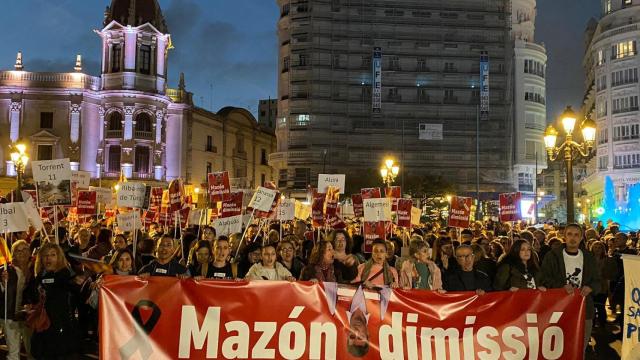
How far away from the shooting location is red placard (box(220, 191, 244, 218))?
1422cm

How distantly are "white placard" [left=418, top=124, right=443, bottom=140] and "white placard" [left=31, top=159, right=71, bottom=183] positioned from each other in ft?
172

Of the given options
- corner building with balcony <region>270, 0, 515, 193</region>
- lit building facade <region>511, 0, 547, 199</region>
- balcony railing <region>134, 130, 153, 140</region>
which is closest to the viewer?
balcony railing <region>134, 130, 153, 140</region>

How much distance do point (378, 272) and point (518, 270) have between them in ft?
5.86

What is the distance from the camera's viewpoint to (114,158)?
5397 cm

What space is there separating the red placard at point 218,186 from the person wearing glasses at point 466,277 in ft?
25.2

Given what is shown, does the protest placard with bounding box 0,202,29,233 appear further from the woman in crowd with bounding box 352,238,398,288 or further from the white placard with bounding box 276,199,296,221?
the white placard with bounding box 276,199,296,221

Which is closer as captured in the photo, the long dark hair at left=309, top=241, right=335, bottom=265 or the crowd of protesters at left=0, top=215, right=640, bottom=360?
the crowd of protesters at left=0, top=215, right=640, bottom=360

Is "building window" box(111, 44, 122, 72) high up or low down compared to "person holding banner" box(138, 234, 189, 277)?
up

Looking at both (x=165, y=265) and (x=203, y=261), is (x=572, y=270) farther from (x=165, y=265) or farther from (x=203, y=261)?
(x=165, y=265)

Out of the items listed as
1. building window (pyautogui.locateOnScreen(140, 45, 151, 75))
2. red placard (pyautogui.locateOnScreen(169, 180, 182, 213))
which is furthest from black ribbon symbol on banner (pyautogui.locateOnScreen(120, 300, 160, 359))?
building window (pyautogui.locateOnScreen(140, 45, 151, 75))

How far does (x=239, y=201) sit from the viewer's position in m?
14.5

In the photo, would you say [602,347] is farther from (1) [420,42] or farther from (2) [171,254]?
(1) [420,42]

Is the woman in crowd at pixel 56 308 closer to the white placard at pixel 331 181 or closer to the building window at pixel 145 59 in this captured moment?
the white placard at pixel 331 181

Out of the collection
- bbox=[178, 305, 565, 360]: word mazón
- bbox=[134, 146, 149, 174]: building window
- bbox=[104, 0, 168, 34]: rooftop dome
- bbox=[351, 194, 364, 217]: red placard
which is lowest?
bbox=[178, 305, 565, 360]: word mazón
